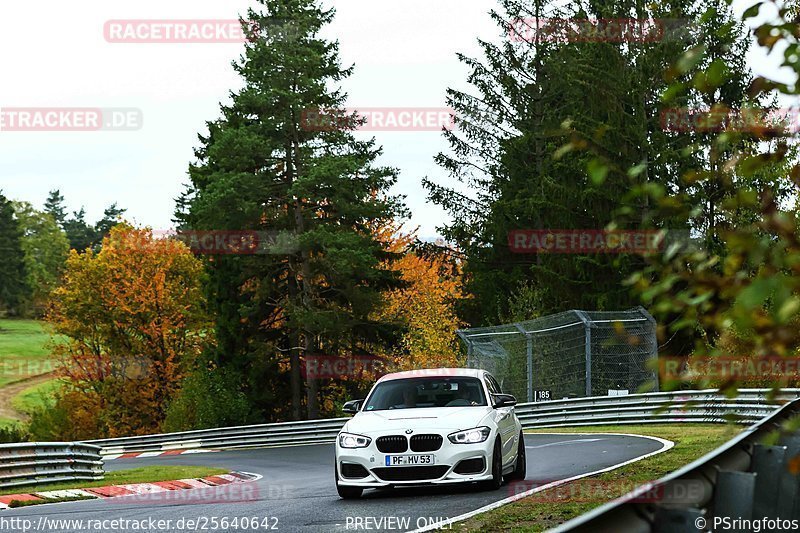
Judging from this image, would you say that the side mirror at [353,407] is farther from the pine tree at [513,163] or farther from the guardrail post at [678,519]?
the pine tree at [513,163]

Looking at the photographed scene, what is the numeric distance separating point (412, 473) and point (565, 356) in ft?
60.2

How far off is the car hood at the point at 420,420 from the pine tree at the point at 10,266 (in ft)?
387

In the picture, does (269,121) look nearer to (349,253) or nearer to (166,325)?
(349,253)

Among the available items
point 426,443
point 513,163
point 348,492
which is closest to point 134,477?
point 348,492

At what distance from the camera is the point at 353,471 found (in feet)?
43.2

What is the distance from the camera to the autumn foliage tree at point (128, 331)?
64.3 metres

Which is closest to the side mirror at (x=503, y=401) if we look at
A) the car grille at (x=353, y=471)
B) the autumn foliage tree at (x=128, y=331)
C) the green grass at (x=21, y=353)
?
the car grille at (x=353, y=471)

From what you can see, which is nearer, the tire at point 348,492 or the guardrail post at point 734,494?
the guardrail post at point 734,494

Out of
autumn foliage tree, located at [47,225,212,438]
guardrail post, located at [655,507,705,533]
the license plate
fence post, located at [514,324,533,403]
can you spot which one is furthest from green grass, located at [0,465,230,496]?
autumn foliage tree, located at [47,225,212,438]

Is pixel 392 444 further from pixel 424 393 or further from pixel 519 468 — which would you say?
pixel 519 468

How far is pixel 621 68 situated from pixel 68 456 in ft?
95.4

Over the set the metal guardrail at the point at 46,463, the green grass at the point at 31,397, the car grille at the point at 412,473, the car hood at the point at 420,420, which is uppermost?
the car hood at the point at 420,420

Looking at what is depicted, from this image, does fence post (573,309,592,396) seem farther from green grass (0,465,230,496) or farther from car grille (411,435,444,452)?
car grille (411,435,444,452)

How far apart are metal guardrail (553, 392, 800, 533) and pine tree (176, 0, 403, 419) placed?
4335 centimetres
